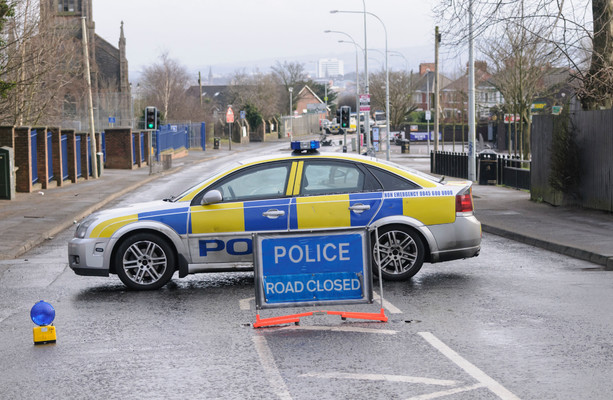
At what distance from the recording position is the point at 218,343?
7457mm

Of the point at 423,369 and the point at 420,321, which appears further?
the point at 420,321

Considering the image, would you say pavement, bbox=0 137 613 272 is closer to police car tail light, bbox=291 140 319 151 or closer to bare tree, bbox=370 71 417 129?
police car tail light, bbox=291 140 319 151

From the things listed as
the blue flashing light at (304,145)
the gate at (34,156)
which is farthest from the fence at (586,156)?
the gate at (34,156)

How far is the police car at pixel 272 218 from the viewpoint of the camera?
33.1 feet

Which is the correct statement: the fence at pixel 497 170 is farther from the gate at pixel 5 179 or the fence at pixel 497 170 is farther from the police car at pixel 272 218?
the police car at pixel 272 218

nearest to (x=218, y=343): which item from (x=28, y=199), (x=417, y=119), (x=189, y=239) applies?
(x=189, y=239)

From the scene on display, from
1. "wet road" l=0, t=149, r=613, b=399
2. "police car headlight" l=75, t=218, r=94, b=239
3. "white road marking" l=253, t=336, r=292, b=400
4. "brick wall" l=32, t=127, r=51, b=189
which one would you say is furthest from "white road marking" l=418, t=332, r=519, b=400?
"brick wall" l=32, t=127, r=51, b=189

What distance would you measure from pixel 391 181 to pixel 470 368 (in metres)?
4.23

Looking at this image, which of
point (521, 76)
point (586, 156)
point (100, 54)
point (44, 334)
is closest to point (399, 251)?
point (44, 334)

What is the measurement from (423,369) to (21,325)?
13.7ft

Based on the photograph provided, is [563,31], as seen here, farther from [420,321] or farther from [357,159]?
[420,321]

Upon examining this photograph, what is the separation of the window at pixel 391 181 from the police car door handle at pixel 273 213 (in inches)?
49.0

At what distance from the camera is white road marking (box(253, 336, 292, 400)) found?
5.95 metres

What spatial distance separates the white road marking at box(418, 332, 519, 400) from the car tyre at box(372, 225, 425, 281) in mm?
2664
